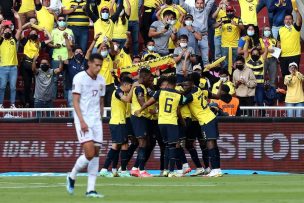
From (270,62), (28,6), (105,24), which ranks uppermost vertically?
(28,6)

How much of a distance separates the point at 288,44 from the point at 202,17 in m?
2.36

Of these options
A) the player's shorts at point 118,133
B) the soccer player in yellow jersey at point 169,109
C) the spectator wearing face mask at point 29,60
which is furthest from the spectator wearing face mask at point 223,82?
the spectator wearing face mask at point 29,60

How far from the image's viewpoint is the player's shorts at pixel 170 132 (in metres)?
22.1

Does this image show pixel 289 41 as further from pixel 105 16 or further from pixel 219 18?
pixel 105 16

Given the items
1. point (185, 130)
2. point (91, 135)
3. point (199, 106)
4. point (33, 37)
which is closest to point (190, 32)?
point (33, 37)

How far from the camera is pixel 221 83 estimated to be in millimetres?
25953

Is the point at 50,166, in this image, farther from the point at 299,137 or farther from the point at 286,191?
the point at 286,191

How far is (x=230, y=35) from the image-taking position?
1133 inches

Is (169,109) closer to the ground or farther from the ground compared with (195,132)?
farther from the ground

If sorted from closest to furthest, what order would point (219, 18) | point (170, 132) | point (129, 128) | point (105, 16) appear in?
1. point (170, 132)
2. point (129, 128)
3. point (105, 16)
4. point (219, 18)

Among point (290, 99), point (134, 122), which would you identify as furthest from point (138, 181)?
point (290, 99)

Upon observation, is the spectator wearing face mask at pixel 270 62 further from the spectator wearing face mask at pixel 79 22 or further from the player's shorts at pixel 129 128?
the player's shorts at pixel 129 128

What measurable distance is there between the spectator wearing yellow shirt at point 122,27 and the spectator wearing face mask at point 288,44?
3.97 m

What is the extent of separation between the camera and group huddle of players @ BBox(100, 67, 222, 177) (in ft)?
72.6
